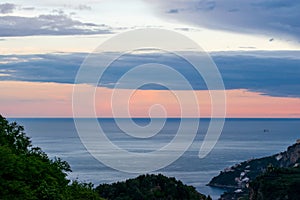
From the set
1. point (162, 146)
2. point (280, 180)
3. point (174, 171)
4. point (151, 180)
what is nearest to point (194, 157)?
point (162, 146)

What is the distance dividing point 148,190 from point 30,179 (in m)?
18.4

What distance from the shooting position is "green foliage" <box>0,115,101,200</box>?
17344 millimetres

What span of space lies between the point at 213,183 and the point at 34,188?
8084 cm

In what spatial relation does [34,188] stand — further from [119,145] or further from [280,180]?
[119,145]

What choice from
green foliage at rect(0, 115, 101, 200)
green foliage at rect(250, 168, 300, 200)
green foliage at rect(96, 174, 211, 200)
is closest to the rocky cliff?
green foliage at rect(250, 168, 300, 200)

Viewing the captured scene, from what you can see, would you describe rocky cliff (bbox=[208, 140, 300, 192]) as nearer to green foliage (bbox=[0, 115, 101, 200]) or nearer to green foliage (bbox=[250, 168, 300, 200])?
green foliage (bbox=[250, 168, 300, 200])

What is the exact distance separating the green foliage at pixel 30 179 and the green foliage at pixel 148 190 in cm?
1278

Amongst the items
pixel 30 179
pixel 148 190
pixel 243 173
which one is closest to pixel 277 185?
pixel 148 190

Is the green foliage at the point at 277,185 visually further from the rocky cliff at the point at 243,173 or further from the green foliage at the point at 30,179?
the rocky cliff at the point at 243,173

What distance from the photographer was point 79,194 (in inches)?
853

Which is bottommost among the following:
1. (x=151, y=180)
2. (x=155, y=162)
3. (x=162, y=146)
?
(x=151, y=180)

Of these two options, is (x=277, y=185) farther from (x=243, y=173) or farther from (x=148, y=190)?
(x=243, y=173)

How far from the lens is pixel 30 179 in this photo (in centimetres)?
1862

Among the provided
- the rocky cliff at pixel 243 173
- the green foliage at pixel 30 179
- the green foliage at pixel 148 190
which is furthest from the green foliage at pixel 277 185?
the rocky cliff at pixel 243 173
